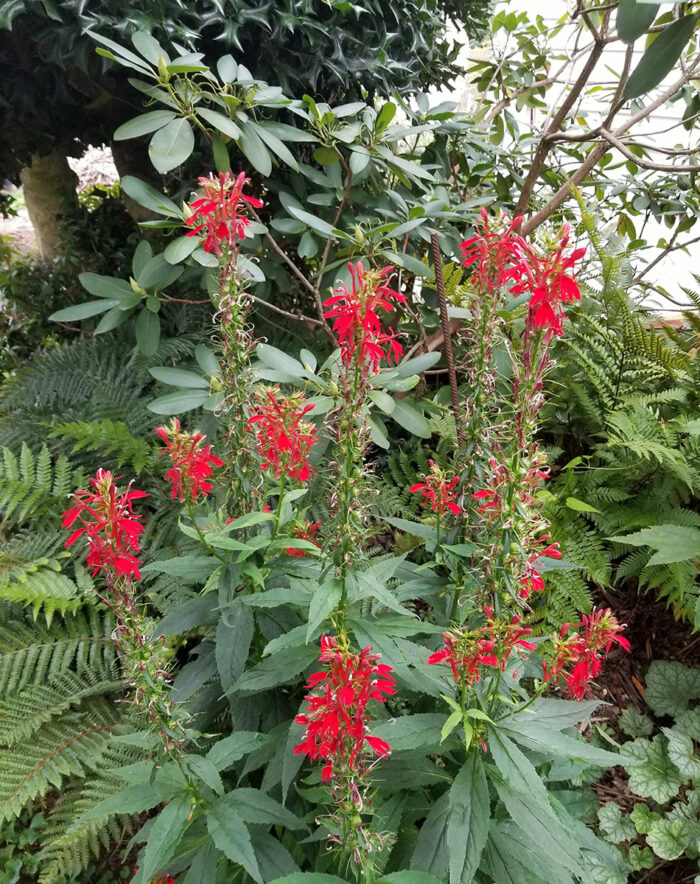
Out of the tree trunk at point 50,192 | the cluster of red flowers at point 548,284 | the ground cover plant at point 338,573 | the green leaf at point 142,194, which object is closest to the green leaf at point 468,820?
the ground cover plant at point 338,573

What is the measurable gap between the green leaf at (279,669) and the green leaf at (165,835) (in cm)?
20

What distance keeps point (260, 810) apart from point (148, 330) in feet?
4.45

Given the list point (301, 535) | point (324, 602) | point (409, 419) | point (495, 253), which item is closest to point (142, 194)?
point (409, 419)

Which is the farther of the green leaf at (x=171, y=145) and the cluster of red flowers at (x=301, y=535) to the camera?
the green leaf at (x=171, y=145)

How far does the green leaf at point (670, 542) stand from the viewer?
1.62 m

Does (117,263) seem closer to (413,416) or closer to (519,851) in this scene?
(413,416)

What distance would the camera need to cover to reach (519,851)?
97cm

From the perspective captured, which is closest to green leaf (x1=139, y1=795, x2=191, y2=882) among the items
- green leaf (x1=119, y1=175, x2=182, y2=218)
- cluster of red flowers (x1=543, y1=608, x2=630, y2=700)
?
cluster of red flowers (x1=543, y1=608, x2=630, y2=700)

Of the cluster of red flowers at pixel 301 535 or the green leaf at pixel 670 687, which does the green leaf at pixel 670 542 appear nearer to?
the green leaf at pixel 670 687

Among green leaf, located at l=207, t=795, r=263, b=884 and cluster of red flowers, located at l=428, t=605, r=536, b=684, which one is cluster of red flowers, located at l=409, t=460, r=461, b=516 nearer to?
cluster of red flowers, located at l=428, t=605, r=536, b=684

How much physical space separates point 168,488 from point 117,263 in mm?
1394

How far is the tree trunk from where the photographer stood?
9.77 ft

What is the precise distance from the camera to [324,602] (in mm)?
898

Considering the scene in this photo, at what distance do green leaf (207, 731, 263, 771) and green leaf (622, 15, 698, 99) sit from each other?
4.24 ft
